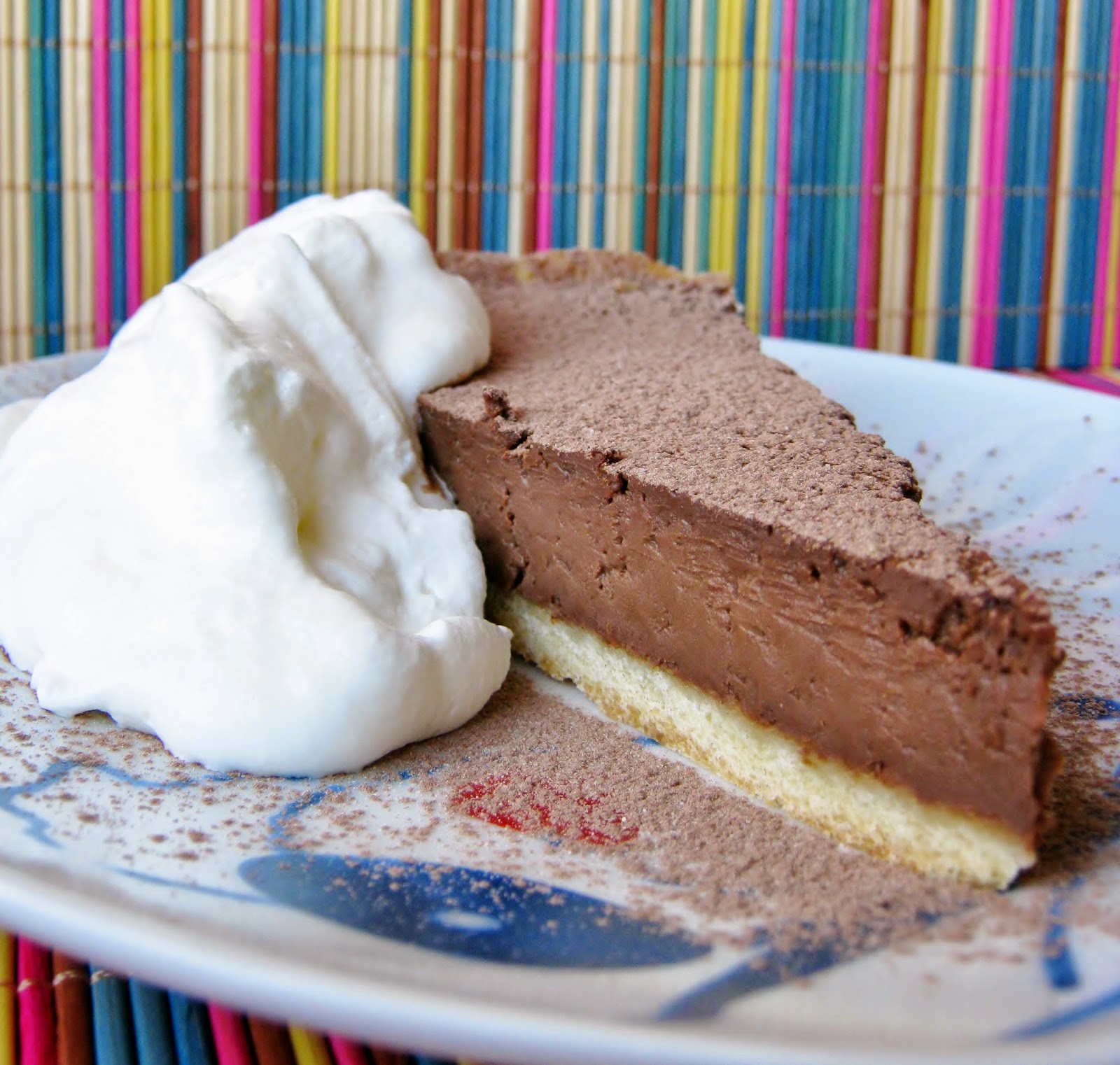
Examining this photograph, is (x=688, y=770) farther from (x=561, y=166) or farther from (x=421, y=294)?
(x=561, y=166)

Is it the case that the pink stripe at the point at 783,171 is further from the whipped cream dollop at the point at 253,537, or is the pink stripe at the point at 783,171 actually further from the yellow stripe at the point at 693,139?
the whipped cream dollop at the point at 253,537

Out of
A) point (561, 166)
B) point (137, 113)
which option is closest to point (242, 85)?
point (137, 113)

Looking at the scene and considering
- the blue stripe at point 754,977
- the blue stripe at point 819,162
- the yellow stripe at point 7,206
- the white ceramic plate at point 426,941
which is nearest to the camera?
the white ceramic plate at point 426,941

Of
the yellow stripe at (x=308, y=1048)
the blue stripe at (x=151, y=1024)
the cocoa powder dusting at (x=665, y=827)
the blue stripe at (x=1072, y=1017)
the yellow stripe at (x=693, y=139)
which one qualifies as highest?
the yellow stripe at (x=693, y=139)

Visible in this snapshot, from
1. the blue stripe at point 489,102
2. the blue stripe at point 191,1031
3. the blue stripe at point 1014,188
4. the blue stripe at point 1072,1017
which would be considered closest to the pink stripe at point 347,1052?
the blue stripe at point 191,1031

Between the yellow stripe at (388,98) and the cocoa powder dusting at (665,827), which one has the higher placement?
the yellow stripe at (388,98)

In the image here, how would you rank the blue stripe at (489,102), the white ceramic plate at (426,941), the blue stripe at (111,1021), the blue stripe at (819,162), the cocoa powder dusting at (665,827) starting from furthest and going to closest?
the blue stripe at (819,162)
the blue stripe at (489,102)
the cocoa powder dusting at (665,827)
the blue stripe at (111,1021)
the white ceramic plate at (426,941)

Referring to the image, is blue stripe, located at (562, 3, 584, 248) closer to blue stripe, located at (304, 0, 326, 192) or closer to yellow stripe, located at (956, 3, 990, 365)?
blue stripe, located at (304, 0, 326, 192)
